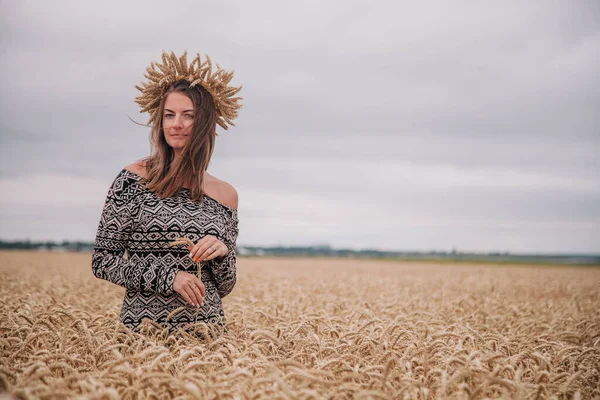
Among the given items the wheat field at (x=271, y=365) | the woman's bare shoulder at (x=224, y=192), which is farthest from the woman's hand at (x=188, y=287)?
the woman's bare shoulder at (x=224, y=192)

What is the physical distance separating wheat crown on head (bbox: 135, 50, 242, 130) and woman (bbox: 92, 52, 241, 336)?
0.01m

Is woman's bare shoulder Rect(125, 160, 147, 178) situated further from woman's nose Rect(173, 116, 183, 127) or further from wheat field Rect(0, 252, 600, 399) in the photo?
wheat field Rect(0, 252, 600, 399)

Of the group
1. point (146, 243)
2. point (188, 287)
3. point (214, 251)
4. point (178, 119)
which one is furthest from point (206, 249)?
point (178, 119)

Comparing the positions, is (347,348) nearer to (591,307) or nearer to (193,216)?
(193,216)

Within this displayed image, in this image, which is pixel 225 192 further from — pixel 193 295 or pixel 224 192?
pixel 193 295

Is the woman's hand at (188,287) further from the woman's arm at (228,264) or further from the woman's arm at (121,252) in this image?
the woman's arm at (228,264)

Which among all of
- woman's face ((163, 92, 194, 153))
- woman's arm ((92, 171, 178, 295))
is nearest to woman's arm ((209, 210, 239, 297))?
woman's arm ((92, 171, 178, 295))

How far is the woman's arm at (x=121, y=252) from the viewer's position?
455 cm

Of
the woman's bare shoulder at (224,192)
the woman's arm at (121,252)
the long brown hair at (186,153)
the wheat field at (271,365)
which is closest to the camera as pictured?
the wheat field at (271,365)

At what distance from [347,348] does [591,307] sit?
1046 cm

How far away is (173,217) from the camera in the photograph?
480cm

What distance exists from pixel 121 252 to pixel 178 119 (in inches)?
53.4

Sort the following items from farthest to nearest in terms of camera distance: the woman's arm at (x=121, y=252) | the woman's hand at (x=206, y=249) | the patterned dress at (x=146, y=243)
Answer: the patterned dress at (x=146, y=243) → the woman's arm at (x=121, y=252) → the woman's hand at (x=206, y=249)

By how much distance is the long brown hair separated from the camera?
4906 mm
